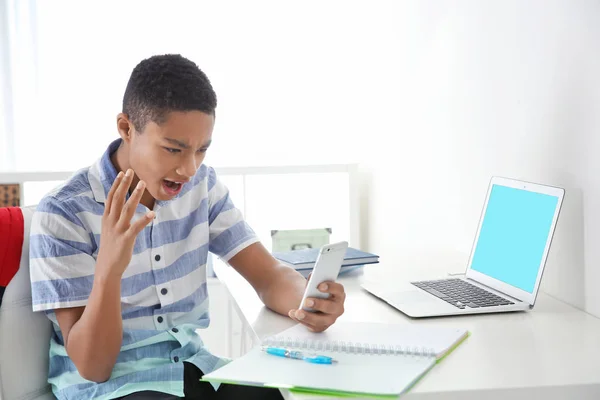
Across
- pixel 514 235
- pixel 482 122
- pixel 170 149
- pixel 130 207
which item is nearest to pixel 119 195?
pixel 130 207

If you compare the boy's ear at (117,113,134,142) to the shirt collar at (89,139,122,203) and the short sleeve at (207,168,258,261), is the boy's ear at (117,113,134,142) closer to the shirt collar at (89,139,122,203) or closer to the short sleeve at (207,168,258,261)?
the shirt collar at (89,139,122,203)

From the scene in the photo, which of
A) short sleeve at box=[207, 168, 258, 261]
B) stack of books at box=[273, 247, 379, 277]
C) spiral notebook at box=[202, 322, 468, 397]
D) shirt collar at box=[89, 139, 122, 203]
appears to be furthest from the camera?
stack of books at box=[273, 247, 379, 277]

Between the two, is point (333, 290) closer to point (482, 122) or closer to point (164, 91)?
point (164, 91)

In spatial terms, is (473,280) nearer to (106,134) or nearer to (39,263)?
(39,263)

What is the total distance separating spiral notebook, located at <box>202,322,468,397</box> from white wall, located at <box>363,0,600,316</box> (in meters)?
0.39

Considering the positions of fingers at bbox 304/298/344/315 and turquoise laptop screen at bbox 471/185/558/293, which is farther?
turquoise laptop screen at bbox 471/185/558/293

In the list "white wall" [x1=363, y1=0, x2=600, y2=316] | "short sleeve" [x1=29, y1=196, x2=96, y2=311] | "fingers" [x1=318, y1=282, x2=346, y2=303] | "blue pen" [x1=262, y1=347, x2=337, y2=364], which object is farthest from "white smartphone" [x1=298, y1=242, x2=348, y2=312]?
"white wall" [x1=363, y1=0, x2=600, y2=316]

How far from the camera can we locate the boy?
1.13 m

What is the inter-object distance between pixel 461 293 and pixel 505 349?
0.33 meters

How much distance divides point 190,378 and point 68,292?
0.25m

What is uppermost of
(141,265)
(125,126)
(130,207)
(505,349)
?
(125,126)

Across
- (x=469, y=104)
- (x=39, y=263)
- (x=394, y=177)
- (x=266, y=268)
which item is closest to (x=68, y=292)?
(x=39, y=263)

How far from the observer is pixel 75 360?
1.16 m

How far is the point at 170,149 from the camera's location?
1.21 meters
